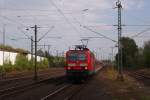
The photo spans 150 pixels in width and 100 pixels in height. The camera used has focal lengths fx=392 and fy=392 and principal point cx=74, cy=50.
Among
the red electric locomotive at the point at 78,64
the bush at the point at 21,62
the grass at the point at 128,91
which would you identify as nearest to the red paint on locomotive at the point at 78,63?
the red electric locomotive at the point at 78,64

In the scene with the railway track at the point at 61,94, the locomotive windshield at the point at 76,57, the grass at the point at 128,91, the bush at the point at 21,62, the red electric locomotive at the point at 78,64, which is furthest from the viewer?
the bush at the point at 21,62

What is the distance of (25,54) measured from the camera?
93.4 m

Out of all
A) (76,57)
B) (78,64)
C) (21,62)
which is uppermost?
(76,57)

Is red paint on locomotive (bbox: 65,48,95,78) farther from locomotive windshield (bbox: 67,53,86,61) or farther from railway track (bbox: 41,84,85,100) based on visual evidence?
railway track (bbox: 41,84,85,100)

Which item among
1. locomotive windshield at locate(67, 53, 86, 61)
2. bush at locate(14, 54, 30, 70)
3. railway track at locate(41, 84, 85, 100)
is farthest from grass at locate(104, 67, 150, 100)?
A: bush at locate(14, 54, 30, 70)

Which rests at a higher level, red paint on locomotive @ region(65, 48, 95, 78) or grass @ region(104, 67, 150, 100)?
red paint on locomotive @ region(65, 48, 95, 78)

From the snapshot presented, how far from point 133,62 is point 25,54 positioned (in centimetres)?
3883

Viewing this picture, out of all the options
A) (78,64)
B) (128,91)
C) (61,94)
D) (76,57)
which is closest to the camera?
(61,94)

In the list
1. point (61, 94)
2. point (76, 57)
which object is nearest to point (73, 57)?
point (76, 57)

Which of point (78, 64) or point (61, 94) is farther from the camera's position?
point (78, 64)

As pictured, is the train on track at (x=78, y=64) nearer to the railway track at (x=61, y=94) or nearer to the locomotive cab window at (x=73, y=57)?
the locomotive cab window at (x=73, y=57)

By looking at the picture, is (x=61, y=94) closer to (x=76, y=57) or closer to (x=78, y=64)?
(x=78, y=64)

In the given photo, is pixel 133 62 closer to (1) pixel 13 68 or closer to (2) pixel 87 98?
(1) pixel 13 68

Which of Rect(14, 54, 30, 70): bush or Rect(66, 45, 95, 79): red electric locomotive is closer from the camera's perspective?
Rect(66, 45, 95, 79): red electric locomotive
